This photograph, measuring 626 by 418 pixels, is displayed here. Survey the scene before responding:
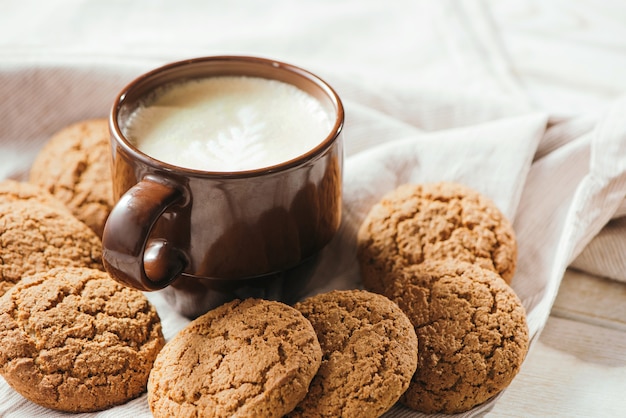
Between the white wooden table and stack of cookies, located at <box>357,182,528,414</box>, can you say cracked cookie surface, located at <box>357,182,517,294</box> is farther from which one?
the white wooden table

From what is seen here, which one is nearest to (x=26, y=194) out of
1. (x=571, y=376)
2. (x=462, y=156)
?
(x=462, y=156)

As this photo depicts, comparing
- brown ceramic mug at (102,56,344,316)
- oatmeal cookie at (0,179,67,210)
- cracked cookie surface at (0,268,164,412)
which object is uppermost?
brown ceramic mug at (102,56,344,316)

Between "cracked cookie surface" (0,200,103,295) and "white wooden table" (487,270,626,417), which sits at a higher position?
"cracked cookie surface" (0,200,103,295)

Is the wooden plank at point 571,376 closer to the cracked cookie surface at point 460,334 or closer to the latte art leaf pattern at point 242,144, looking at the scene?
the cracked cookie surface at point 460,334

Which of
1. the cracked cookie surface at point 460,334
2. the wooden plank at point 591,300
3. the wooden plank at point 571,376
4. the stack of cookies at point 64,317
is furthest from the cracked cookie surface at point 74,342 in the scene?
the wooden plank at point 591,300

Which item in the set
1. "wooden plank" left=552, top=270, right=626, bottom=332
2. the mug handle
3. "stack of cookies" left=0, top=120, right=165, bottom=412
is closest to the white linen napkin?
"wooden plank" left=552, top=270, right=626, bottom=332

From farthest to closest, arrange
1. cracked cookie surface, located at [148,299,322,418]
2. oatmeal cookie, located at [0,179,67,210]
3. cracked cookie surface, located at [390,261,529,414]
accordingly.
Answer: oatmeal cookie, located at [0,179,67,210]
cracked cookie surface, located at [390,261,529,414]
cracked cookie surface, located at [148,299,322,418]
